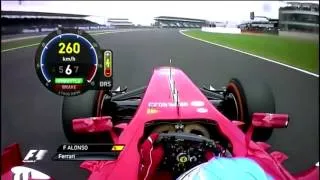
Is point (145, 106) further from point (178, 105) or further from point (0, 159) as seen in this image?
point (0, 159)

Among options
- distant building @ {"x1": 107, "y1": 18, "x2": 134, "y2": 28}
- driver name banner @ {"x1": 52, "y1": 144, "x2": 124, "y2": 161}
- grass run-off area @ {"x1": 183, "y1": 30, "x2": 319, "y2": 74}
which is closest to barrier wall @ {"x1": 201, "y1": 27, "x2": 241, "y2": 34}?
grass run-off area @ {"x1": 183, "y1": 30, "x2": 319, "y2": 74}

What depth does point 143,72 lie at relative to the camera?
3205mm

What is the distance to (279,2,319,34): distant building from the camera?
10.9 feet

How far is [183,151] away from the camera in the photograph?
232 cm

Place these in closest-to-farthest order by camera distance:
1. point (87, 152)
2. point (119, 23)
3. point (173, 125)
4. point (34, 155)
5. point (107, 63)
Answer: point (87, 152)
point (173, 125)
point (107, 63)
point (119, 23)
point (34, 155)

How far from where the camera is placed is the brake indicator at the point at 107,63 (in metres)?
2.97

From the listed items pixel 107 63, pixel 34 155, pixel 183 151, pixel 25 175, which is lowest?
pixel 34 155

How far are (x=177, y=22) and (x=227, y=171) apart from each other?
4.53ft

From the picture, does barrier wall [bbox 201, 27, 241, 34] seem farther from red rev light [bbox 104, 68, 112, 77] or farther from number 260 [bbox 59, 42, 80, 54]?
number 260 [bbox 59, 42, 80, 54]

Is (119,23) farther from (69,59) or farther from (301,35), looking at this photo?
(301,35)

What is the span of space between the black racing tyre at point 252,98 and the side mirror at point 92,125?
84 centimetres

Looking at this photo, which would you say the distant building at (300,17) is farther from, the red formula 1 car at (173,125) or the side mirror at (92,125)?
the side mirror at (92,125)

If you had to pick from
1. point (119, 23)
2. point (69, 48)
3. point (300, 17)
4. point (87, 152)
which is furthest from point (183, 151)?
point (300, 17)

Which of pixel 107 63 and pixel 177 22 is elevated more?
pixel 177 22
